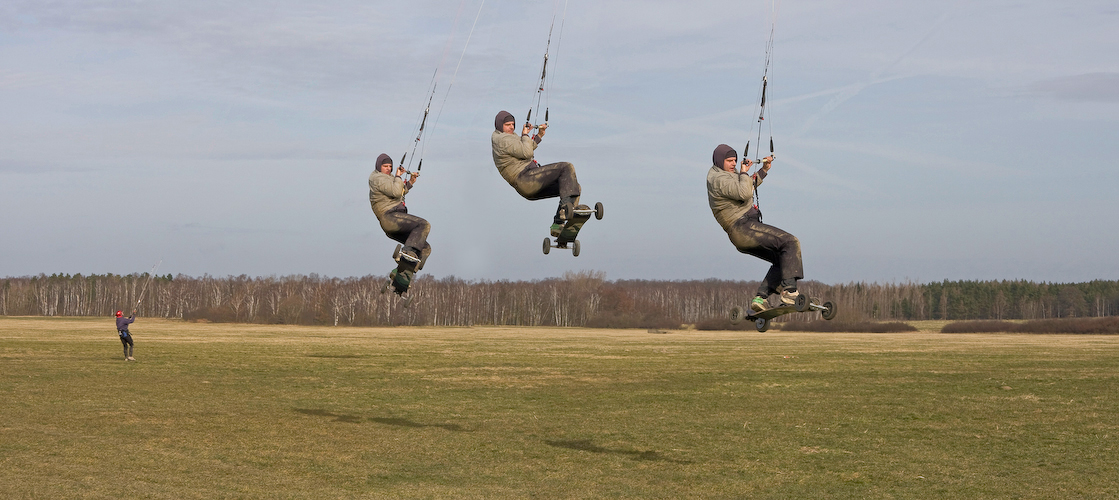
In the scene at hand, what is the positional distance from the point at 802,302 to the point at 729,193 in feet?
7.36

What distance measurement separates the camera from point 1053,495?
29.5 metres

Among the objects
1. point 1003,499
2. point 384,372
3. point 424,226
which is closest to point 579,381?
point 384,372

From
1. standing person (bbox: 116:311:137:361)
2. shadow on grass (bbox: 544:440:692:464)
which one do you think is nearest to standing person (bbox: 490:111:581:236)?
shadow on grass (bbox: 544:440:692:464)

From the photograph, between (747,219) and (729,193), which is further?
(747,219)

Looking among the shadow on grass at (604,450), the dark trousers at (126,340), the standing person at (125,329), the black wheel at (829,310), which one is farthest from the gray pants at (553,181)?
the dark trousers at (126,340)

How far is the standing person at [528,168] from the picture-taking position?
67.7 ft

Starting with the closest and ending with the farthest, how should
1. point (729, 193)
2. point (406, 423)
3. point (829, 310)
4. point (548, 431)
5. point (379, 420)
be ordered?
point (829, 310) → point (729, 193) → point (548, 431) → point (406, 423) → point (379, 420)

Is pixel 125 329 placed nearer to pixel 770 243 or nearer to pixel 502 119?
pixel 502 119

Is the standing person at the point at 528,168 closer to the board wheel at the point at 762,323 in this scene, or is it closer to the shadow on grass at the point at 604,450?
the board wheel at the point at 762,323

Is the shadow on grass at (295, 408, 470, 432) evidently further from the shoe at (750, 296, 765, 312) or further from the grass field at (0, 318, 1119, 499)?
the shoe at (750, 296, 765, 312)

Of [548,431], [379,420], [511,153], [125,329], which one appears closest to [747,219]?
[511,153]

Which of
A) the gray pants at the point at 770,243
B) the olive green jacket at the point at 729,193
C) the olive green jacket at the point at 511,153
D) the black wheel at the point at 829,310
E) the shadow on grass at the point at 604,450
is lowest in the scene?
the shadow on grass at the point at 604,450

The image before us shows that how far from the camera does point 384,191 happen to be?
22.0 m

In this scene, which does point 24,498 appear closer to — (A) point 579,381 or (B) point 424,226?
(B) point 424,226
